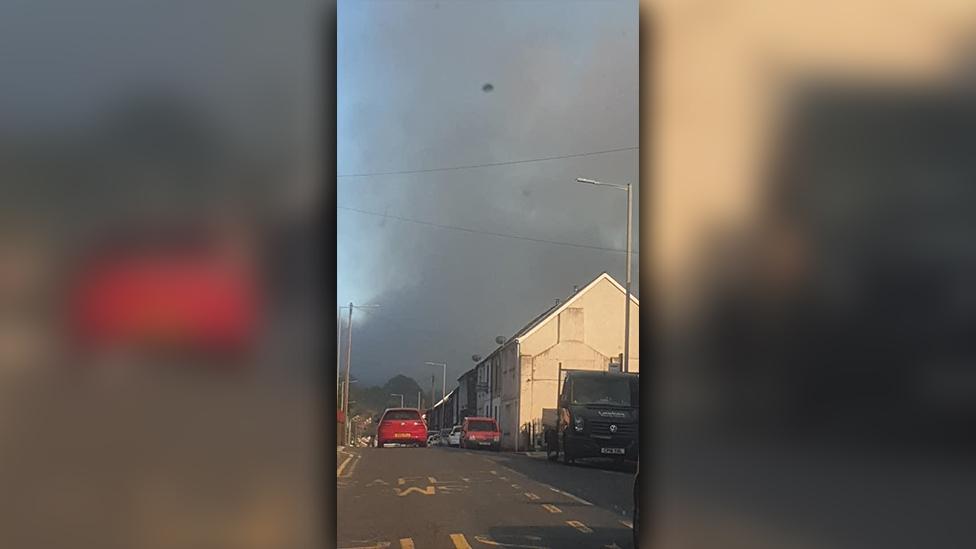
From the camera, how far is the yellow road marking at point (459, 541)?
174 centimetres

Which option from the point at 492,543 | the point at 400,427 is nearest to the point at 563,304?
the point at 400,427

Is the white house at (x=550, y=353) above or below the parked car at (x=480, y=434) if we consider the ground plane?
above

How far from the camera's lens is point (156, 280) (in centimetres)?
163

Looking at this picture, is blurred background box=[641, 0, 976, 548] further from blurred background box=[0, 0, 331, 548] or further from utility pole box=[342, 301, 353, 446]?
blurred background box=[0, 0, 331, 548]

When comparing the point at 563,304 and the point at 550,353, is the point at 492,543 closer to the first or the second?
the point at 550,353

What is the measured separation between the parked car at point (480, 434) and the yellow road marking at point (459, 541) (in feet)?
0.64

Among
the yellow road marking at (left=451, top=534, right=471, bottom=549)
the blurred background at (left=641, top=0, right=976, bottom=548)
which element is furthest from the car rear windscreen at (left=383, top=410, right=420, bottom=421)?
the blurred background at (left=641, top=0, right=976, bottom=548)

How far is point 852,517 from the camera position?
1.73 metres

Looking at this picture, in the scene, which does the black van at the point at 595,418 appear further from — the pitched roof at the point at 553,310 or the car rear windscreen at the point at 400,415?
the car rear windscreen at the point at 400,415

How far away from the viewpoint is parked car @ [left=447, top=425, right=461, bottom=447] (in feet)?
5.96

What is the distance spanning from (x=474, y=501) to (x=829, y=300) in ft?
2.93

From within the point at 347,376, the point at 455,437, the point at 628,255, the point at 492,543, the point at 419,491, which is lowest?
the point at 492,543

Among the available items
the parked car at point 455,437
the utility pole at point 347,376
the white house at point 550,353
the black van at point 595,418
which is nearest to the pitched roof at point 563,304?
the white house at point 550,353

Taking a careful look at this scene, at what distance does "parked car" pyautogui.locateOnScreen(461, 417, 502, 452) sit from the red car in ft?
0.31
